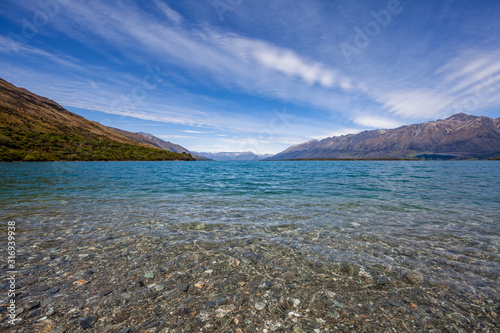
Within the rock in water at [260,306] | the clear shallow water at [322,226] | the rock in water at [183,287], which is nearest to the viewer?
the rock in water at [260,306]

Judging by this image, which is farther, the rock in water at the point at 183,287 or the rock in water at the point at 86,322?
the rock in water at the point at 183,287

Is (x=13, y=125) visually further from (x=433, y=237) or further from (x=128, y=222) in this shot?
(x=433, y=237)

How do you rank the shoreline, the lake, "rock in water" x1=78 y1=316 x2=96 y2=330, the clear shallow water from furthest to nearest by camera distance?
1. the clear shallow water
2. the lake
3. the shoreline
4. "rock in water" x1=78 y1=316 x2=96 y2=330

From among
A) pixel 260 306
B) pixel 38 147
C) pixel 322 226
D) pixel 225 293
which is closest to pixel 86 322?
pixel 225 293

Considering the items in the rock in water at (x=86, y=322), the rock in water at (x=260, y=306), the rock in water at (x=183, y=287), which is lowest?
the rock in water at (x=183, y=287)

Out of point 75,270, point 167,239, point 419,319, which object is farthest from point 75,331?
point 419,319

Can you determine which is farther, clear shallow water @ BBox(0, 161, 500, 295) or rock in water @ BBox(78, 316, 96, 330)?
clear shallow water @ BBox(0, 161, 500, 295)

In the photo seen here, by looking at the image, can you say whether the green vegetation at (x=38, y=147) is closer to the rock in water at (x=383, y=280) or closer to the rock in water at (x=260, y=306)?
the rock in water at (x=260, y=306)

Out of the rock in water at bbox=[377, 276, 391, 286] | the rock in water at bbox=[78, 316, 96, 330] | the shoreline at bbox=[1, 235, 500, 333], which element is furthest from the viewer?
the rock in water at bbox=[377, 276, 391, 286]

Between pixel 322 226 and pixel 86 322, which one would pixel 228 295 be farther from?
pixel 322 226

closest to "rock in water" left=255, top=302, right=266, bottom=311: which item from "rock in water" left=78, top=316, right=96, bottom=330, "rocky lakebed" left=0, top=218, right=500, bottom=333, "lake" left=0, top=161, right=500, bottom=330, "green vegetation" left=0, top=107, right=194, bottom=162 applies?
"rocky lakebed" left=0, top=218, right=500, bottom=333

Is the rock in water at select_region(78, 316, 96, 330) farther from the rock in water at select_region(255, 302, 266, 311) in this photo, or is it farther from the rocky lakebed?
the rock in water at select_region(255, 302, 266, 311)

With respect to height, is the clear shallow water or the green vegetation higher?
the green vegetation

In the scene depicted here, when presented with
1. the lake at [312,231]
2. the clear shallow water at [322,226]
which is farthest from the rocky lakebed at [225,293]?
the clear shallow water at [322,226]
